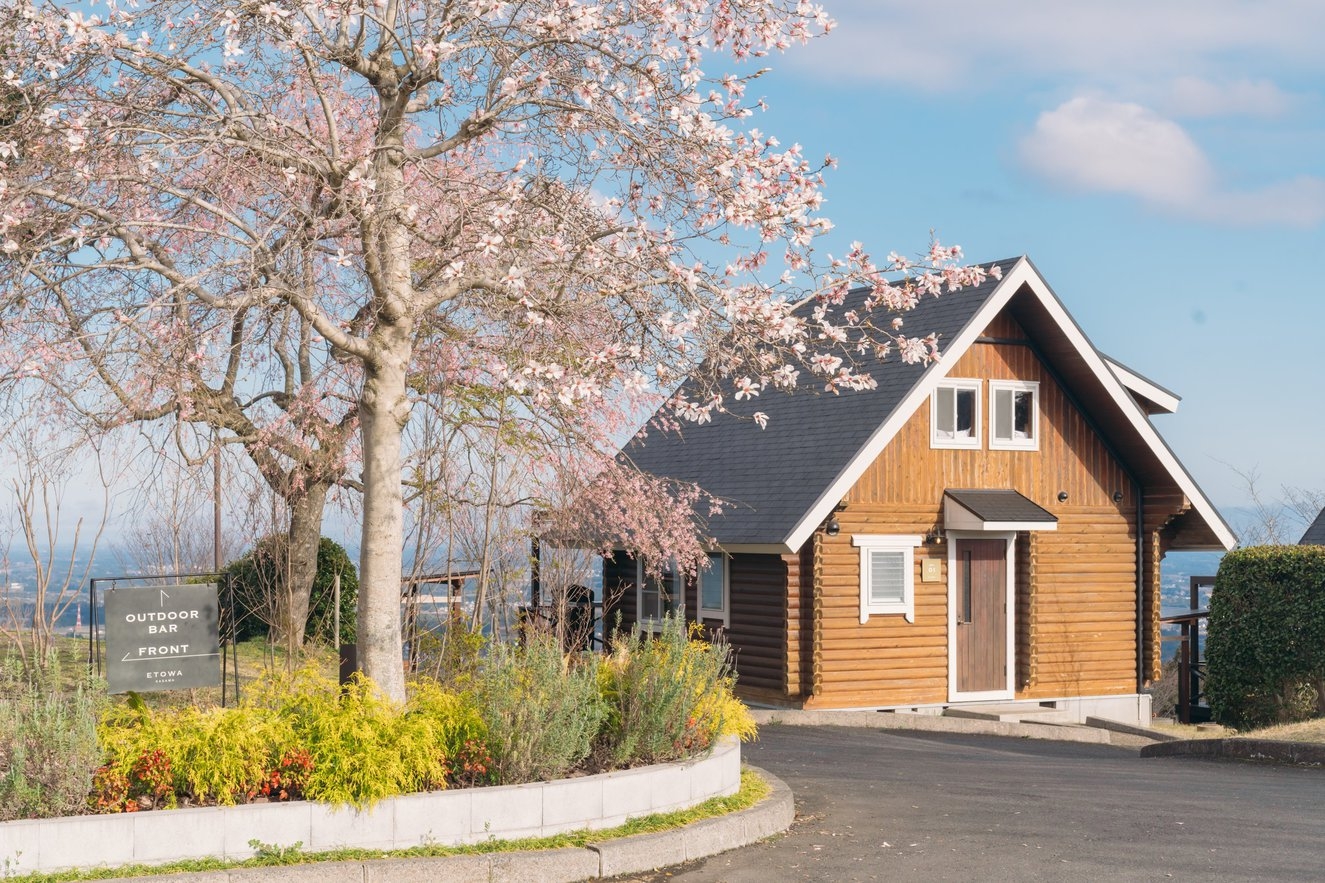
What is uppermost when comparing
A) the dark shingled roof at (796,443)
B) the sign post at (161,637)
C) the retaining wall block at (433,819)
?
the dark shingled roof at (796,443)

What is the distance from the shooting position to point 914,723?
21094 mm

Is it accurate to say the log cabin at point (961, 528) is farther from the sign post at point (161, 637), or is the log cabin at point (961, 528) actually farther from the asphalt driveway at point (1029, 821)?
the sign post at point (161, 637)

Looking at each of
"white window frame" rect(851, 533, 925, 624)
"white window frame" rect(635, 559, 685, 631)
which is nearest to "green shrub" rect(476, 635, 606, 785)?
"white window frame" rect(851, 533, 925, 624)

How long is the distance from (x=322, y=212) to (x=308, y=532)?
11508 mm

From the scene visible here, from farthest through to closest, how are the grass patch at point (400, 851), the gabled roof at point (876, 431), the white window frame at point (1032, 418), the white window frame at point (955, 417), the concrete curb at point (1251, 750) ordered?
the white window frame at point (1032, 418)
the white window frame at point (955, 417)
the gabled roof at point (876, 431)
the concrete curb at point (1251, 750)
the grass patch at point (400, 851)

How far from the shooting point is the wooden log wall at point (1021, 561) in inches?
878

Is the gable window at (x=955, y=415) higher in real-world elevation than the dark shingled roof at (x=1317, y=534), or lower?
higher

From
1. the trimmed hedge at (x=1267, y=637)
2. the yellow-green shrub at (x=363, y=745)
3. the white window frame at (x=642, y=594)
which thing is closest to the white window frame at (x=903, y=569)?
the white window frame at (x=642, y=594)

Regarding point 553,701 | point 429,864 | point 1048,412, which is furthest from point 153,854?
point 1048,412

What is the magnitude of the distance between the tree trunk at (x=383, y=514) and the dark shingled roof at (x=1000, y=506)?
1275 cm

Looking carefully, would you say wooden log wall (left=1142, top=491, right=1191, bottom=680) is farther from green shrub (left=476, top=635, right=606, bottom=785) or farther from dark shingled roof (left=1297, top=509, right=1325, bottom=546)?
green shrub (left=476, top=635, right=606, bottom=785)

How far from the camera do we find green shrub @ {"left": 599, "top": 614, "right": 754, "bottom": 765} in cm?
1076

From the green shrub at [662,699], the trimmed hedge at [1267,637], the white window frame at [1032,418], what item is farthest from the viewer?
the white window frame at [1032,418]

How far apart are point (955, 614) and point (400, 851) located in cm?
1548
